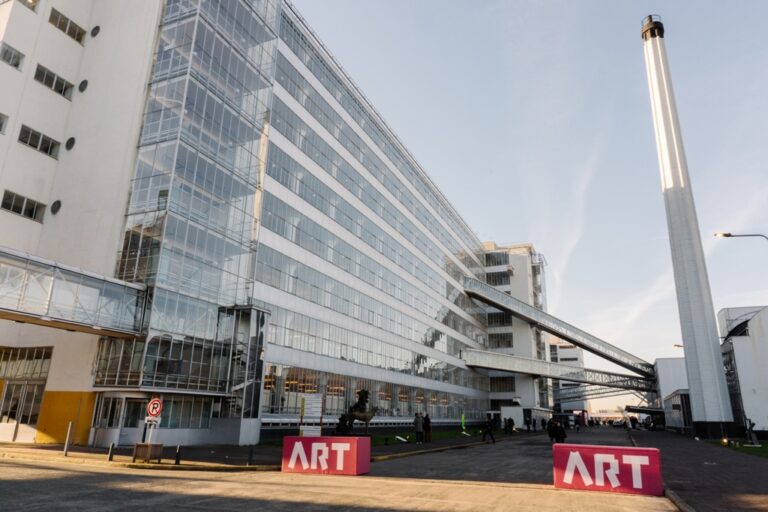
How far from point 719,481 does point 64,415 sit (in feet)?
93.6

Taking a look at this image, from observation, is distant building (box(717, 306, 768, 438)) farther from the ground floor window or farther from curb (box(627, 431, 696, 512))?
the ground floor window

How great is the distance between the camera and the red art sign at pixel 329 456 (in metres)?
16.7

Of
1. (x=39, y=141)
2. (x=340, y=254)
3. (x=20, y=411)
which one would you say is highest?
(x=39, y=141)

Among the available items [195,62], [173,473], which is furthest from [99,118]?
[173,473]

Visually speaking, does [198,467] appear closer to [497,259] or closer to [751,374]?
[751,374]

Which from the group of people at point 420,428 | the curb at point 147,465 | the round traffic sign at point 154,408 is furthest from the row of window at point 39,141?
the group of people at point 420,428

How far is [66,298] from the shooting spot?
2362cm

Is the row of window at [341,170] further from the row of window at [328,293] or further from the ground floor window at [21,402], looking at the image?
the ground floor window at [21,402]

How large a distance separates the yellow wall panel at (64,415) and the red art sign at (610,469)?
2272cm

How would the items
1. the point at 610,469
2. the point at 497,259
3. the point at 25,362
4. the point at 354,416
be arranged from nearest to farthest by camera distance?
the point at 610,469 → the point at 354,416 → the point at 25,362 → the point at 497,259

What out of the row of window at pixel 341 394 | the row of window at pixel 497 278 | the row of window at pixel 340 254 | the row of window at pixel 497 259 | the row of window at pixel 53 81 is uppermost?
the row of window at pixel 497 259

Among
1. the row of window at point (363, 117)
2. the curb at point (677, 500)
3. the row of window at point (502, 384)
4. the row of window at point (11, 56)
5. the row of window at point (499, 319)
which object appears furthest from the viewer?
the row of window at point (499, 319)

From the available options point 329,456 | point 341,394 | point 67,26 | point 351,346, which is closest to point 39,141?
point 67,26

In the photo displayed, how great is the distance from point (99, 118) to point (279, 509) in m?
29.5
